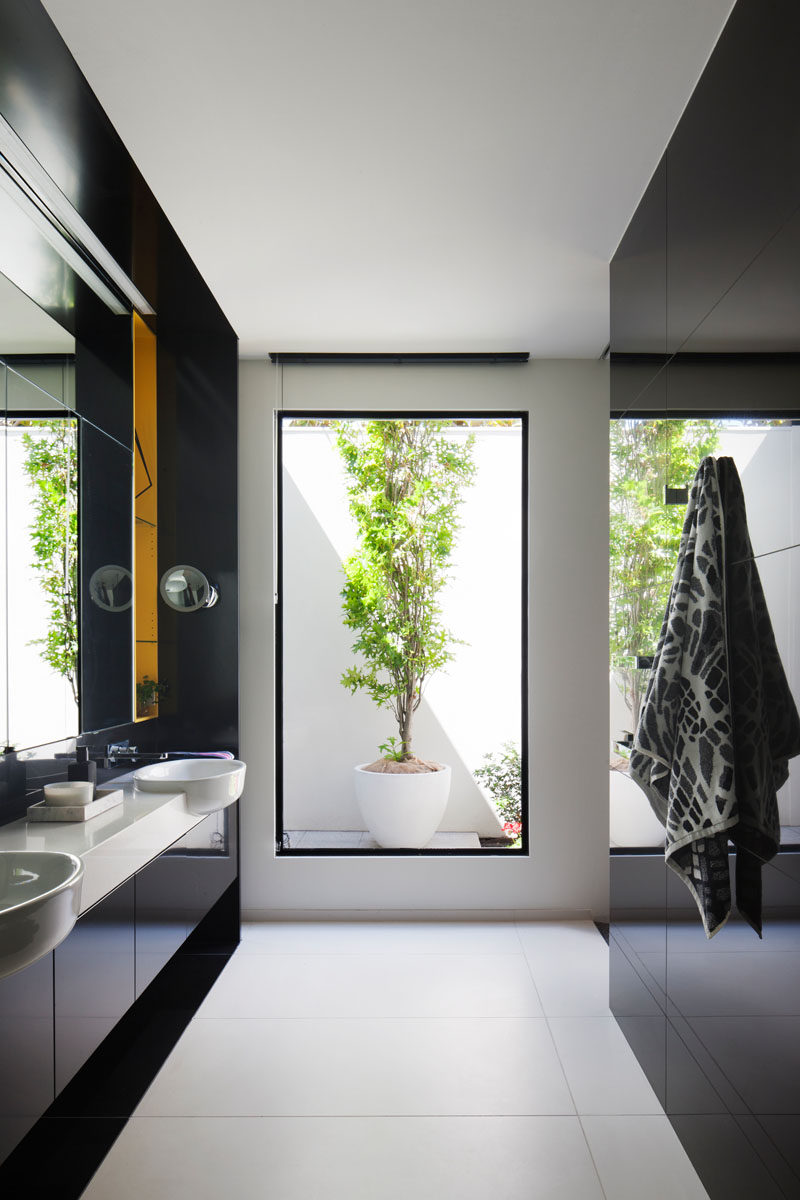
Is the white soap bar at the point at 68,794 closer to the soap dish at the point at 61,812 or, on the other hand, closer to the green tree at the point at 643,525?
the soap dish at the point at 61,812

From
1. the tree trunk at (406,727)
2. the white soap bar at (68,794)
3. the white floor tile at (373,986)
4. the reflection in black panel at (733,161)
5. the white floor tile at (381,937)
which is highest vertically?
the reflection in black panel at (733,161)

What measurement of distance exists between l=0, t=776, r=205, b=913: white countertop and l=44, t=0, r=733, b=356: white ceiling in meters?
1.89

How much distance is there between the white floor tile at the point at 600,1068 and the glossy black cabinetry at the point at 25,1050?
1.49 metres

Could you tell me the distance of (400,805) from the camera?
14.8 feet

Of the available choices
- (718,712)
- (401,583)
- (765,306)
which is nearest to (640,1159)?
(718,712)

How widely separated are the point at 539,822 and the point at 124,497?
2404 mm

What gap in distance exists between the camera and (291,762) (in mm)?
5285

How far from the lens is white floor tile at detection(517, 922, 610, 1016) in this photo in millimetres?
3047

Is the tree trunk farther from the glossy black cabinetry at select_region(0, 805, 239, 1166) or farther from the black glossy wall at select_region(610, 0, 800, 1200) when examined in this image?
the black glossy wall at select_region(610, 0, 800, 1200)

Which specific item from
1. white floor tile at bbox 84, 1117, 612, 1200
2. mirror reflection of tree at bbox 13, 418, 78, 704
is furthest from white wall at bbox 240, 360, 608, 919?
white floor tile at bbox 84, 1117, 612, 1200

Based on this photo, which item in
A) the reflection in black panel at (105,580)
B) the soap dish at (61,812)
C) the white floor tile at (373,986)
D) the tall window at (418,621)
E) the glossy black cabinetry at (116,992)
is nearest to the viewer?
the glossy black cabinetry at (116,992)

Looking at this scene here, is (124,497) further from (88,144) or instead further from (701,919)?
(701,919)

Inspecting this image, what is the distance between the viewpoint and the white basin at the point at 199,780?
108 inches

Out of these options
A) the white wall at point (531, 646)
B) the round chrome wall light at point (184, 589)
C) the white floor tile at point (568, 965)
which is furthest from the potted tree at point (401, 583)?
the round chrome wall light at point (184, 589)
